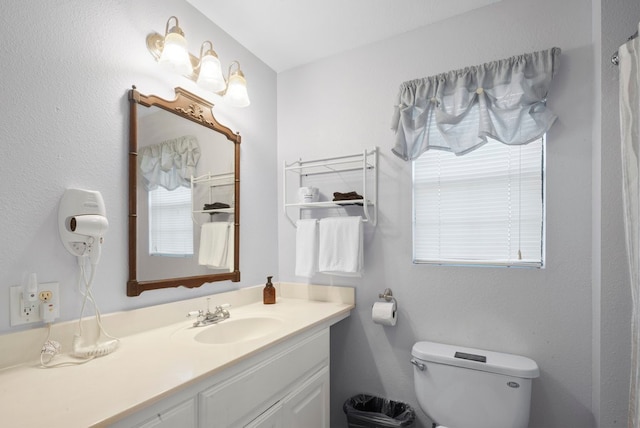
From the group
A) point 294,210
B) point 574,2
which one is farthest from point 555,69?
point 294,210

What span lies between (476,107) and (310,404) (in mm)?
1696

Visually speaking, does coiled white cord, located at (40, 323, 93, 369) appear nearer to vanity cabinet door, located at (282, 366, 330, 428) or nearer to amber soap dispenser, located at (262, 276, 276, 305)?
vanity cabinet door, located at (282, 366, 330, 428)

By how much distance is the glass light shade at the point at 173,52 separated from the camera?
1350 millimetres

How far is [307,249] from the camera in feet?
6.26

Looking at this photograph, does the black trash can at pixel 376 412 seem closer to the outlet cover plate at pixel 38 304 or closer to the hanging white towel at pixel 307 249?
the hanging white towel at pixel 307 249

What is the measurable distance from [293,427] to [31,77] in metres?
1.66

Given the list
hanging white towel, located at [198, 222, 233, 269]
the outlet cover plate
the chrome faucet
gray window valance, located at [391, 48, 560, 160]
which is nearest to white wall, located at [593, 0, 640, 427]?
gray window valance, located at [391, 48, 560, 160]

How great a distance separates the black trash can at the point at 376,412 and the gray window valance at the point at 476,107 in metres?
1.39

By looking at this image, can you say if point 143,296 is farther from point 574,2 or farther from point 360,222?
point 574,2

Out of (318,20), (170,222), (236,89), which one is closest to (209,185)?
(170,222)

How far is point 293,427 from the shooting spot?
1339 mm

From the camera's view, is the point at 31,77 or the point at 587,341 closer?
the point at 31,77

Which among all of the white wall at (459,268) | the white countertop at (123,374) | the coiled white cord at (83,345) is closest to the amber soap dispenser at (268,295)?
the white wall at (459,268)

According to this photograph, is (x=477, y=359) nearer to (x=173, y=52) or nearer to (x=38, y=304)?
(x=38, y=304)
